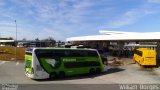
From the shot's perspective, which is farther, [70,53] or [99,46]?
[99,46]

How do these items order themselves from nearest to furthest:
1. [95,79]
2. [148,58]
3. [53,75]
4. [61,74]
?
[53,75] → [95,79] → [61,74] → [148,58]

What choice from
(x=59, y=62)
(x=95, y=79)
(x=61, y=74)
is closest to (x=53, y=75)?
(x=61, y=74)

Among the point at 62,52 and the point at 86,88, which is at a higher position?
the point at 62,52

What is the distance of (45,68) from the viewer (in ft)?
94.3

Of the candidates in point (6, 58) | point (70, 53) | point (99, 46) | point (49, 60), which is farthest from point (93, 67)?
point (99, 46)

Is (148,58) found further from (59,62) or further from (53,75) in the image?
(53,75)

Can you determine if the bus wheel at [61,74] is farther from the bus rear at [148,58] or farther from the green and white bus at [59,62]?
the bus rear at [148,58]

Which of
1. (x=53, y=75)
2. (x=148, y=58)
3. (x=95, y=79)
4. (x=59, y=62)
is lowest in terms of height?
(x=95, y=79)

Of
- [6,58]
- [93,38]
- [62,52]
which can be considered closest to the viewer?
[62,52]

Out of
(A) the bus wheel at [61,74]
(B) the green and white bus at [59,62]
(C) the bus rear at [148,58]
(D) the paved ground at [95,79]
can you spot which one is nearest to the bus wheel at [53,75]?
(B) the green and white bus at [59,62]

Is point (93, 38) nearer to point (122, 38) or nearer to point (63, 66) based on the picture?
point (122, 38)

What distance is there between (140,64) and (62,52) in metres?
19.1

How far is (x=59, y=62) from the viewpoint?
30.0 metres

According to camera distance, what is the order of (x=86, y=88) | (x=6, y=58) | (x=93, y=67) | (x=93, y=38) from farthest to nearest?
(x=93, y=38), (x=6, y=58), (x=93, y=67), (x=86, y=88)
